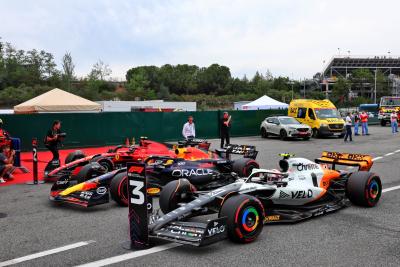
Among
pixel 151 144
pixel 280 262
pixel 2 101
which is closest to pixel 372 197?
pixel 280 262

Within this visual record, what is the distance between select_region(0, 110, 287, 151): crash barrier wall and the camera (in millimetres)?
19766

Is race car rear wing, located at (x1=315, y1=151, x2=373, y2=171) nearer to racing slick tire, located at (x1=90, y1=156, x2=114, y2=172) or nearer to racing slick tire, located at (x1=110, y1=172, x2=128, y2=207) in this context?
racing slick tire, located at (x1=110, y1=172, x2=128, y2=207)

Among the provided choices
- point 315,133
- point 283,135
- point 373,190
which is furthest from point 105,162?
point 315,133

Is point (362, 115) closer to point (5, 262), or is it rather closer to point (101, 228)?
point (101, 228)

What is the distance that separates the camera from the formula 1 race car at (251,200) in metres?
5.79

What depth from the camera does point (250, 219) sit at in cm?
619

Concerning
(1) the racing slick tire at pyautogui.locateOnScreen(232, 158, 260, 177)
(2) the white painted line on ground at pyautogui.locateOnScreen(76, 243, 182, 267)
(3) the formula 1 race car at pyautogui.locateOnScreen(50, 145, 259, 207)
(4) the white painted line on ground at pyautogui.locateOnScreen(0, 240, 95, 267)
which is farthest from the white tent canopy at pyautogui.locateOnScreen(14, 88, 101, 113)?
(2) the white painted line on ground at pyautogui.locateOnScreen(76, 243, 182, 267)

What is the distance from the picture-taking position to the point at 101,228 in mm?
7090

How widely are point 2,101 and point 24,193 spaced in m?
55.3

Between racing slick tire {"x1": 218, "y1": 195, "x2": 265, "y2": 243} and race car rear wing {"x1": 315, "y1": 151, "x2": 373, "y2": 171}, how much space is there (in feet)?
12.1

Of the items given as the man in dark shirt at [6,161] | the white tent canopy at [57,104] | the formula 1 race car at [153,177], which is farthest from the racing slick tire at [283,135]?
the man in dark shirt at [6,161]

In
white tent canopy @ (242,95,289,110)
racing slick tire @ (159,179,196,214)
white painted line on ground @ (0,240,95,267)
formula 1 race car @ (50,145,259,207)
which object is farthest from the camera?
white tent canopy @ (242,95,289,110)

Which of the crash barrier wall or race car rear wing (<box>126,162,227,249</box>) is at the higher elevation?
the crash barrier wall

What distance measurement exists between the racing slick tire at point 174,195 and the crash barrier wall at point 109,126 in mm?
14272
